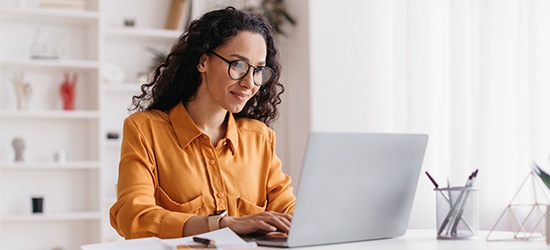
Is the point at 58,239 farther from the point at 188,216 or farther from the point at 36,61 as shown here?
the point at 188,216

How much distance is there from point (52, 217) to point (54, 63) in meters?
0.89

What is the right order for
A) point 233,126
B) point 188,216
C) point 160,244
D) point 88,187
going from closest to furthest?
point 160,244 < point 188,216 < point 233,126 < point 88,187

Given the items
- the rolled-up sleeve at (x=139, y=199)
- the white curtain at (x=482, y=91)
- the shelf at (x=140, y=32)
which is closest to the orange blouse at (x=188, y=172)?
the rolled-up sleeve at (x=139, y=199)

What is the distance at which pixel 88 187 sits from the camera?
4.57 metres

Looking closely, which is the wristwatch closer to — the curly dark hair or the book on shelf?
the curly dark hair

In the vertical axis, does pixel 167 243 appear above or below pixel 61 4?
below

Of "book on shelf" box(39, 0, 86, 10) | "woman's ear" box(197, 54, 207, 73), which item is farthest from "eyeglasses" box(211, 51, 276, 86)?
"book on shelf" box(39, 0, 86, 10)

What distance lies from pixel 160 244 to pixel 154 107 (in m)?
0.78

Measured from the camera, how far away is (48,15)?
14.4ft

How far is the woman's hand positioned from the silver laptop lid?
0.13 m

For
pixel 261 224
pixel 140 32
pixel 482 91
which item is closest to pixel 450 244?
pixel 261 224

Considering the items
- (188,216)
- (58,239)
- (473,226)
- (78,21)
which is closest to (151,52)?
(78,21)

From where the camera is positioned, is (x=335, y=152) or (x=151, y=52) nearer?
(x=335, y=152)

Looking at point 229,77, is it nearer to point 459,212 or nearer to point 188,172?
point 188,172
